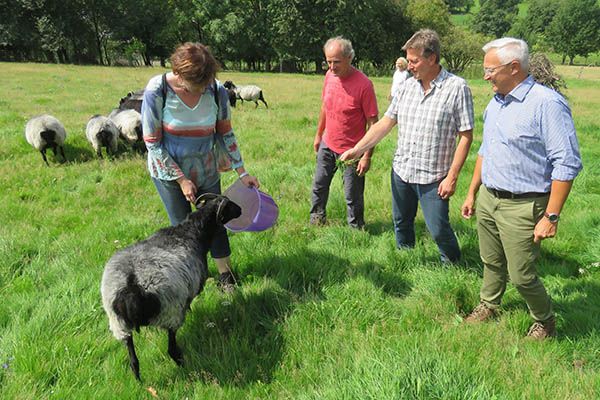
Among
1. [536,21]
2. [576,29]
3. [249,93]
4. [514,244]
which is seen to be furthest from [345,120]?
[536,21]

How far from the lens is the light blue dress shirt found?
2.33m

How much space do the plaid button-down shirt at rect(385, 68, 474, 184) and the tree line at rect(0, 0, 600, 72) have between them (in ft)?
139

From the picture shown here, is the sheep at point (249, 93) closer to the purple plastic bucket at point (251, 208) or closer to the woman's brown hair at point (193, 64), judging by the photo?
the purple plastic bucket at point (251, 208)

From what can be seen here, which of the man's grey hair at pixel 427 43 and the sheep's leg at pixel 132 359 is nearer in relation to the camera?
the sheep's leg at pixel 132 359

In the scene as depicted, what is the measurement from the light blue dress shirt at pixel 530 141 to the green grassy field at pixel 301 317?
1.30 metres

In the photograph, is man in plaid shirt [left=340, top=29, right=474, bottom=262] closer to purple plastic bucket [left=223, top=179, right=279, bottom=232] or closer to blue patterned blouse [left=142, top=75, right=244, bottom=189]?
purple plastic bucket [left=223, top=179, right=279, bottom=232]

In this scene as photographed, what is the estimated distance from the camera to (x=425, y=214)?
147 inches

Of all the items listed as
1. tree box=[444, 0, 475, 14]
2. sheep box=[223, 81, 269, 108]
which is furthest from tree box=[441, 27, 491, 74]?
tree box=[444, 0, 475, 14]

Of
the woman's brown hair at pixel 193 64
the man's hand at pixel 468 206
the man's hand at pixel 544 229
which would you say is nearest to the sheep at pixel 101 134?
the woman's brown hair at pixel 193 64

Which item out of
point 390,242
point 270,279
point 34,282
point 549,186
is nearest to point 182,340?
point 270,279

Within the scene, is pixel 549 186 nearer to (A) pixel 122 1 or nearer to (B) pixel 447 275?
(B) pixel 447 275

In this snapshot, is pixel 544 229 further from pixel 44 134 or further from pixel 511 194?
pixel 44 134

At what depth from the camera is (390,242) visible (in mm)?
4613

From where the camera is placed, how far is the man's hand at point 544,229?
242 centimetres
